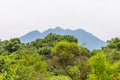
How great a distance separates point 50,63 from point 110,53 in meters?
9.44

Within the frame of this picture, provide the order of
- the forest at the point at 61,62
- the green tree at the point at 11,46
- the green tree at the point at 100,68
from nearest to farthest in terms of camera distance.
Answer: the forest at the point at 61,62 < the green tree at the point at 100,68 < the green tree at the point at 11,46

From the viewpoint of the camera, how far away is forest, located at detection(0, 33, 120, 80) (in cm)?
2438

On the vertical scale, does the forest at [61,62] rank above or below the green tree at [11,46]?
below

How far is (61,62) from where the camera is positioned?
3944 cm

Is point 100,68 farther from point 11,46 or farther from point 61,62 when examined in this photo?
point 11,46

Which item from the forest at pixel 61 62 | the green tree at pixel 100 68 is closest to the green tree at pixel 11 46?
the forest at pixel 61 62

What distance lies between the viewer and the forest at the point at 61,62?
24375mm

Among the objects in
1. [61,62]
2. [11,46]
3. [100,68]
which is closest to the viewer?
[100,68]

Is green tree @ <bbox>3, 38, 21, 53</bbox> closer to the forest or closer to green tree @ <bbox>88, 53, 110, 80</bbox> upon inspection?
the forest

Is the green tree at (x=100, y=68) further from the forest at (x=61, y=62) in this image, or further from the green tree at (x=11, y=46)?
the green tree at (x=11, y=46)

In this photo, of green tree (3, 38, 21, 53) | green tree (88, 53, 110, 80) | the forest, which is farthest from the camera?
green tree (3, 38, 21, 53)

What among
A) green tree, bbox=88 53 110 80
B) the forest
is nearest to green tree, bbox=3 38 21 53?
the forest

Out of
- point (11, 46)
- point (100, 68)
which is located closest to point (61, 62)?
point (100, 68)

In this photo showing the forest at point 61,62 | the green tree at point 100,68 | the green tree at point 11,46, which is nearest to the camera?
the forest at point 61,62
